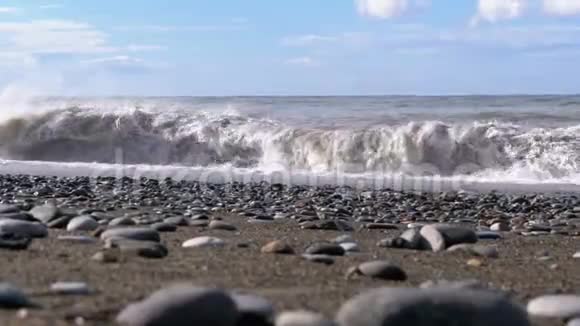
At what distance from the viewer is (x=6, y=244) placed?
3.79 metres

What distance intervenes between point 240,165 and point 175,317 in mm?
14497

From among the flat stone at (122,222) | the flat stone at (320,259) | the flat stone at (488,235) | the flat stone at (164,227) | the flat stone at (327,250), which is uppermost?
the flat stone at (320,259)

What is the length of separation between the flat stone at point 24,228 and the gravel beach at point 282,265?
0.03 ft

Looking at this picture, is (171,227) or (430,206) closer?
(171,227)

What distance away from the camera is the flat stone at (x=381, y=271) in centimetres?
346

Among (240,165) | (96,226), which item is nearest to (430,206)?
(96,226)

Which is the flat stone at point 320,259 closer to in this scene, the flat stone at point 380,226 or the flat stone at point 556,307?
the flat stone at point 556,307

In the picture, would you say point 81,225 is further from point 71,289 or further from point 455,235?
point 71,289

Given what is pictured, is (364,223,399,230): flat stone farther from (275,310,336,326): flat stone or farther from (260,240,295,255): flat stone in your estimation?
(275,310,336,326): flat stone

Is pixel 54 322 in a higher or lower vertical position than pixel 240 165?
higher

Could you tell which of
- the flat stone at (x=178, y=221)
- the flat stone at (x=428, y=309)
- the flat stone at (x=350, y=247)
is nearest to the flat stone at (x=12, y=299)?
the flat stone at (x=428, y=309)

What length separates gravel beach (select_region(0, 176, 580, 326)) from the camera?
2.23 meters

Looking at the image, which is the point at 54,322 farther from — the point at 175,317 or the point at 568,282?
the point at 568,282

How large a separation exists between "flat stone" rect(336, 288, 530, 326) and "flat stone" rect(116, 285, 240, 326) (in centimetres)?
28
